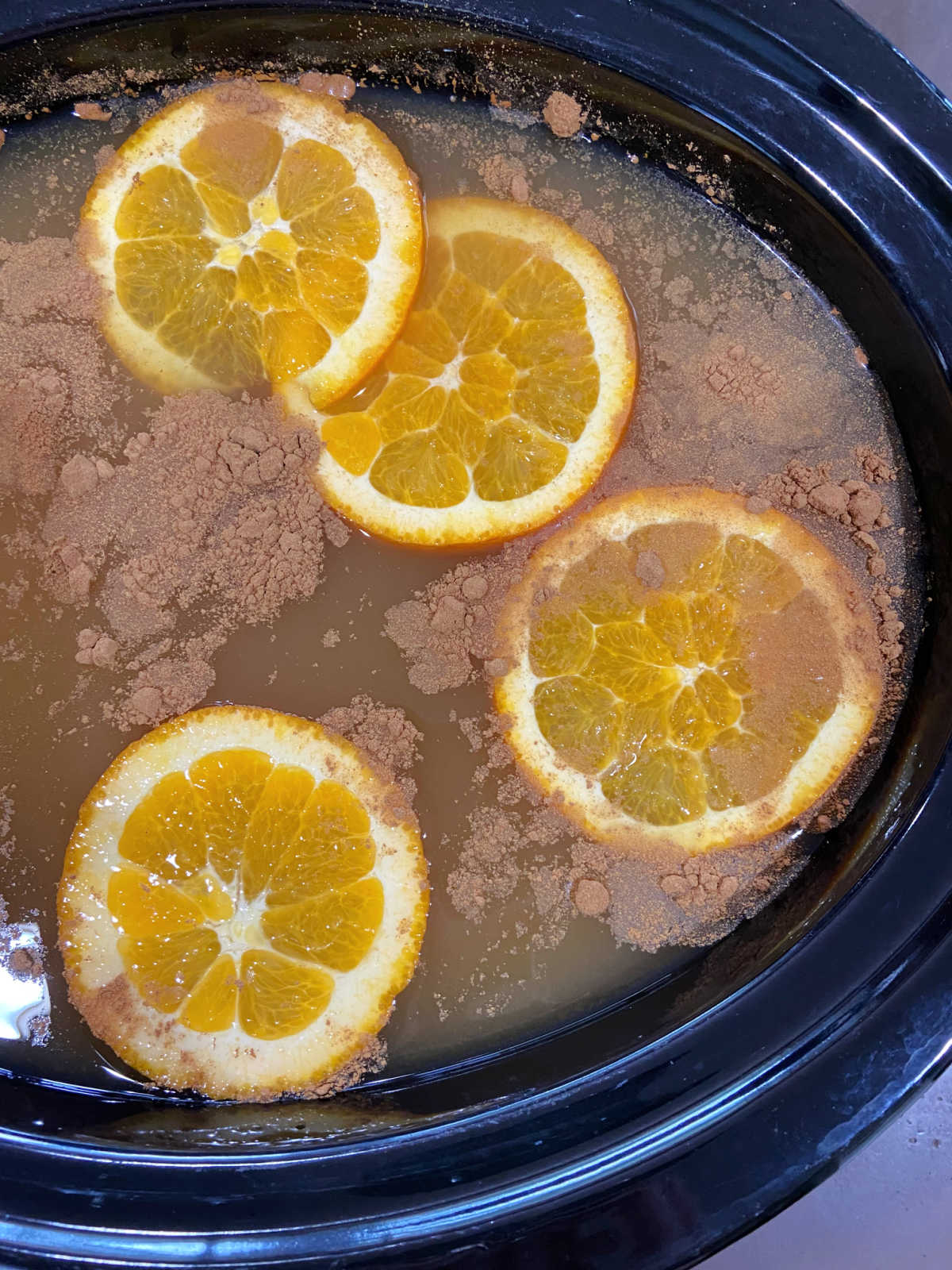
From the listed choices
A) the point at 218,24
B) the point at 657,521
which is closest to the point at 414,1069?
the point at 657,521

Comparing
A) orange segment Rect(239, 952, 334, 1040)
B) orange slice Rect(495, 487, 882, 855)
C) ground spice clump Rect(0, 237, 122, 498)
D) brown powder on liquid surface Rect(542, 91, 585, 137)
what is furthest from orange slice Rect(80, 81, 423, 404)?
orange segment Rect(239, 952, 334, 1040)

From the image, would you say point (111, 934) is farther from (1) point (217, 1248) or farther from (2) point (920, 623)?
(2) point (920, 623)

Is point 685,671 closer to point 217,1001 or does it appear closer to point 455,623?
point 455,623

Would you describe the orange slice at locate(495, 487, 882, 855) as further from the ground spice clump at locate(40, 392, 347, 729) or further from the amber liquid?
the ground spice clump at locate(40, 392, 347, 729)

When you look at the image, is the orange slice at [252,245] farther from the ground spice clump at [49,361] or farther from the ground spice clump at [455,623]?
the ground spice clump at [455,623]

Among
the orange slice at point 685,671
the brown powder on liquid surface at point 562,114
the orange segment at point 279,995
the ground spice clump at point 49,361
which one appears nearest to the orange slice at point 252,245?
the ground spice clump at point 49,361

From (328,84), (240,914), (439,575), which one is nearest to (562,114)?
(328,84)
